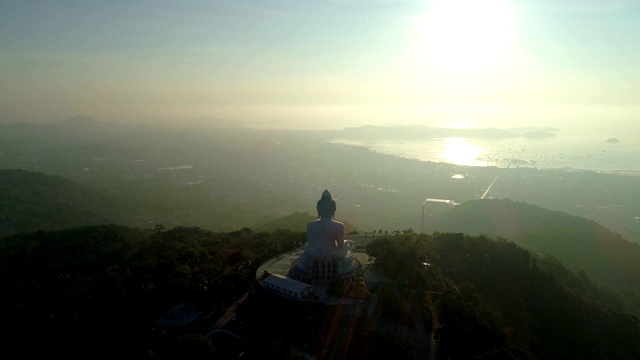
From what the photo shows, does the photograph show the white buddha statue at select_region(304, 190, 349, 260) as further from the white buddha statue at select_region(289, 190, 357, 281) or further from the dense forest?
the dense forest

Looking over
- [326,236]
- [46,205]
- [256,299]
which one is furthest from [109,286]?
[46,205]

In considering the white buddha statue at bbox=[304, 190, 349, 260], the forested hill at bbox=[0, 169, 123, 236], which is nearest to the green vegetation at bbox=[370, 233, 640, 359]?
the white buddha statue at bbox=[304, 190, 349, 260]

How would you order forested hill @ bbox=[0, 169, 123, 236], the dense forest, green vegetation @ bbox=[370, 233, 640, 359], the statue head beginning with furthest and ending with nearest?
1. forested hill @ bbox=[0, 169, 123, 236]
2. the statue head
3. green vegetation @ bbox=[370, 233, 640, 359]
4. the dense forest

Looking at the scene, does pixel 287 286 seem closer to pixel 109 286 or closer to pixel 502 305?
pixel 109 286

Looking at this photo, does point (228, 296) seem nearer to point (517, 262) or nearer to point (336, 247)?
point (336, 247)

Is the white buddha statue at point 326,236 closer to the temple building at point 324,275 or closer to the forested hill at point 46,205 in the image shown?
the temple building at point 324,275
